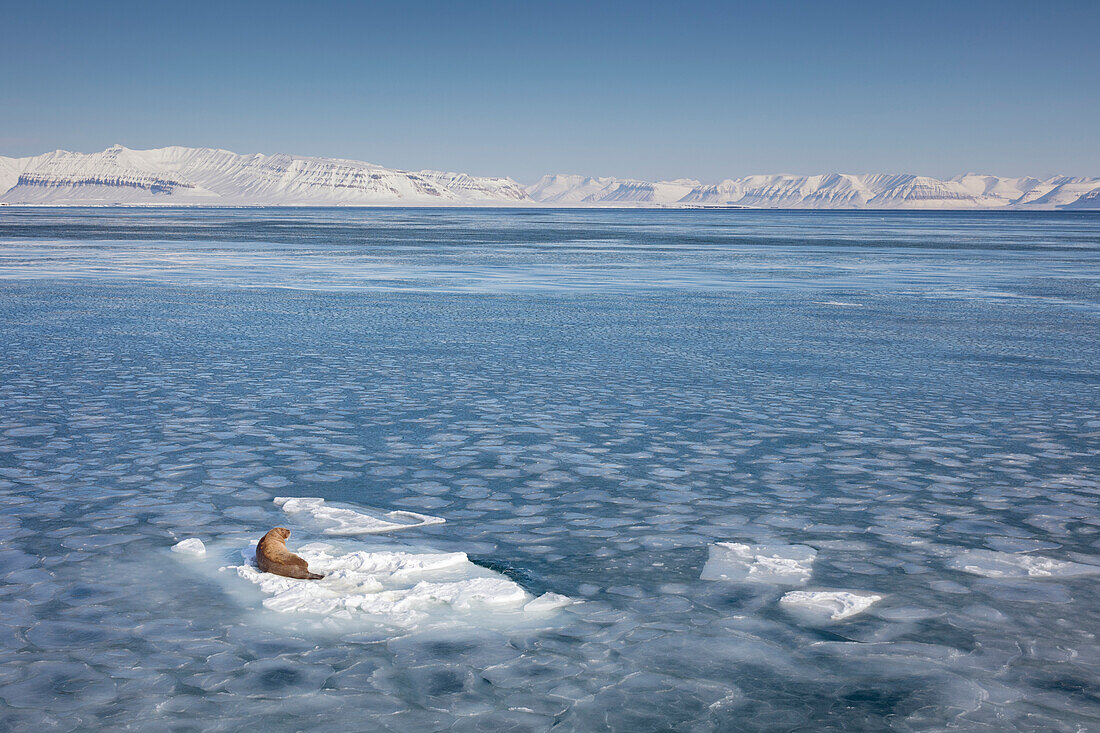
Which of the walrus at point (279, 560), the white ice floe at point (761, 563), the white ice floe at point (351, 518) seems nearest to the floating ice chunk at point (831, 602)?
Result: the white ice floe at point (761, 563)

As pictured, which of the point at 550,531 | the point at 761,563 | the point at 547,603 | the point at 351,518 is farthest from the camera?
the point at 351,518

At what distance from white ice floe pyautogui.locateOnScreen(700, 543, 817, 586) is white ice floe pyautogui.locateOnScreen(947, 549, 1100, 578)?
0.91 metres

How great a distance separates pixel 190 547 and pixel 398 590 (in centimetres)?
150

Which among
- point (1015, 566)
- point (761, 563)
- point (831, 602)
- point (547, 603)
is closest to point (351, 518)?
point (547, 603)

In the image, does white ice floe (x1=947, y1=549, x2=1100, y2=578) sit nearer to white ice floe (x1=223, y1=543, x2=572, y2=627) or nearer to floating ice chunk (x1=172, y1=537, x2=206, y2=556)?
white ice floe (x1=223, y1=543, x2=572, y2=627)

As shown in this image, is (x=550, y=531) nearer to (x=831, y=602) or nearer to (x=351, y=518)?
(x=351, y=518)

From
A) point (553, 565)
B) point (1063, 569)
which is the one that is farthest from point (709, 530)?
point (1063, 569)

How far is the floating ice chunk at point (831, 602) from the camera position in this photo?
17.4 feet

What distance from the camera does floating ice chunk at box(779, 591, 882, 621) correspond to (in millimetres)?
5289

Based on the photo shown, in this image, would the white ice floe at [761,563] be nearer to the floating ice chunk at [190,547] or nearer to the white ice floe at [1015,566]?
the white ice floe at [1015,566]

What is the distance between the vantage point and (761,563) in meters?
5.92

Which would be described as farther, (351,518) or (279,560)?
(351,518)

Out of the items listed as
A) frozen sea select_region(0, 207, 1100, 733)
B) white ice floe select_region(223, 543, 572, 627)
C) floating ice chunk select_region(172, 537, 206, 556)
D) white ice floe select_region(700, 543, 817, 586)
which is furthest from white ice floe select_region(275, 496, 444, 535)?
white ice floe select_region(700, 543, 817, 586)

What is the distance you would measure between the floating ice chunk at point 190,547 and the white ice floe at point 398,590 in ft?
1.13
